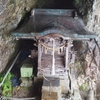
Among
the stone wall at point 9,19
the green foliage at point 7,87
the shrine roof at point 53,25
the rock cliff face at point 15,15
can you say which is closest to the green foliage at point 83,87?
the rock cliff face at point 15,15

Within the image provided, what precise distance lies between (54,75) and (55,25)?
2.37 metres

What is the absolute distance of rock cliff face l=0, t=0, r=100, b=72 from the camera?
8088 millimetres

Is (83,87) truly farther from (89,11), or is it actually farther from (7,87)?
(7,87)

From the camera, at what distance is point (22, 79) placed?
9812 mm

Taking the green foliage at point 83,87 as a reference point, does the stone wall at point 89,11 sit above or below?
above

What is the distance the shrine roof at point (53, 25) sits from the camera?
8.20m

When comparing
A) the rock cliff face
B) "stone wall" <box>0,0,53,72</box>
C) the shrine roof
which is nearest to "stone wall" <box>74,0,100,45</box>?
the rock cliff face

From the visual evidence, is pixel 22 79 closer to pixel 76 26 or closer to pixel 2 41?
pixel 2 41

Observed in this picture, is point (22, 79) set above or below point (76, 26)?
below

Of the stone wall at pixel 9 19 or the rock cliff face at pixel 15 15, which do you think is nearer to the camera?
the stone wall at pixel 9 19

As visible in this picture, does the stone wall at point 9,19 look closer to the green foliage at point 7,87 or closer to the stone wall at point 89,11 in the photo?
the green foliage at point 7,87

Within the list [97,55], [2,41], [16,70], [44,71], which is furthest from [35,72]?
[97,55]

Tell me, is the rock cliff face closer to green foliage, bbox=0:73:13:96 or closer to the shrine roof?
the shrine roof

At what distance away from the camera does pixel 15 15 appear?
29.4 feet
